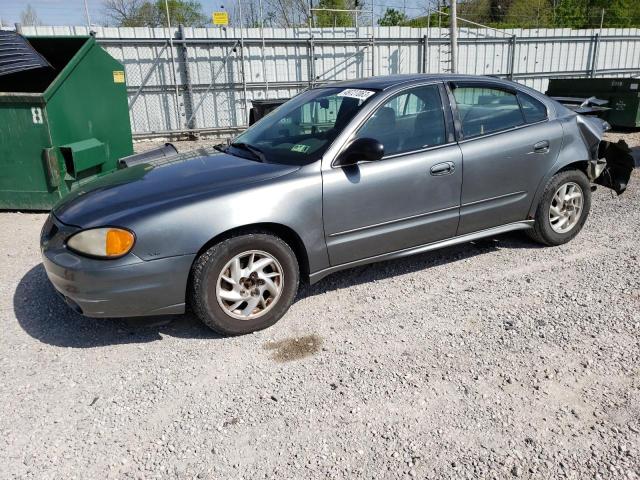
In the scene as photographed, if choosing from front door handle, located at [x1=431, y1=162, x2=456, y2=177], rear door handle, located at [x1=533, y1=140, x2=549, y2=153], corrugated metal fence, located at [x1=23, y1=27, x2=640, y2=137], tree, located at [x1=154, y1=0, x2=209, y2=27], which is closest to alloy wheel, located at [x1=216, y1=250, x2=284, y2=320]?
front door handle, located at [x1=431, y1=162, x2=456, y2=177]

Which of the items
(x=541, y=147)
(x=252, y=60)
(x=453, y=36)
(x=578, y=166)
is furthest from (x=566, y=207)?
(x=453, y=36)

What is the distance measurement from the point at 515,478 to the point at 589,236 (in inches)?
144

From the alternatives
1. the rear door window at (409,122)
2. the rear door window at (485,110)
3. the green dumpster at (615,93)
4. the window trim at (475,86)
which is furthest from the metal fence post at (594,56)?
the rear door window at (409,122)

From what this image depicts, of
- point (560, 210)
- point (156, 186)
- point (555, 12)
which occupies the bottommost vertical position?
point (560, 210)

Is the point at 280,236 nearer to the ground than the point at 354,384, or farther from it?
farther from it

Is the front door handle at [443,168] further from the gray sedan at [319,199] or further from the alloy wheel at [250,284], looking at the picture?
the alloy wheel at [250,284]

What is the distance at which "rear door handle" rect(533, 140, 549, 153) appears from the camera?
4.46 metres

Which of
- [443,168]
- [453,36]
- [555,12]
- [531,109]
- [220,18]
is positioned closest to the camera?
[443,168]

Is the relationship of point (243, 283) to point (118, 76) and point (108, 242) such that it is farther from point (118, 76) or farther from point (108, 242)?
point (118, 76)

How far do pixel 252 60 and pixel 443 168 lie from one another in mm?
11407

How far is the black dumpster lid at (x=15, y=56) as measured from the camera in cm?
554

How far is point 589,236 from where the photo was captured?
518 cm

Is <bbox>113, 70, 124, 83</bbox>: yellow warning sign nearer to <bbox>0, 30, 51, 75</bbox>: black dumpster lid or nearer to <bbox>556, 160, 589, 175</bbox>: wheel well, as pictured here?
<bbox>0, 30, 51, 75</bbox>: black dumpster lid

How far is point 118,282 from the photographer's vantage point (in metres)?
3.09
